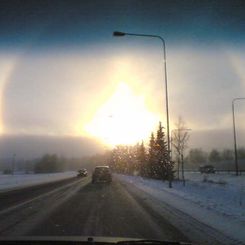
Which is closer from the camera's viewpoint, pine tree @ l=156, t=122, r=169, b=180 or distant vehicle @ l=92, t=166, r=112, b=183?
distant vehicle @ l=92, t=166, r=112, b=183

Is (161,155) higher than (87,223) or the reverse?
higher

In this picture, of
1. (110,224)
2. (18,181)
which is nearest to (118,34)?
(110,224)

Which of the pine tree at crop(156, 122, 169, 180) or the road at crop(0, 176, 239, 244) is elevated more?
the pine tree at crop(156, 122, 169, 180)

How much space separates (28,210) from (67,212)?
1795 mm

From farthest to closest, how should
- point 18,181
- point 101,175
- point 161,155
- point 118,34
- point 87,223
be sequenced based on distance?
point 161,155
point 18,181
point 101,175
point 118,34
point 87,223

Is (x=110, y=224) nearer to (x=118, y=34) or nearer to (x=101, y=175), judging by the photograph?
(x=118, y=34)

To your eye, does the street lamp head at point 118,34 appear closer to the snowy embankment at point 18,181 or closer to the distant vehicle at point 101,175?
the snowy embankment at point 18,181

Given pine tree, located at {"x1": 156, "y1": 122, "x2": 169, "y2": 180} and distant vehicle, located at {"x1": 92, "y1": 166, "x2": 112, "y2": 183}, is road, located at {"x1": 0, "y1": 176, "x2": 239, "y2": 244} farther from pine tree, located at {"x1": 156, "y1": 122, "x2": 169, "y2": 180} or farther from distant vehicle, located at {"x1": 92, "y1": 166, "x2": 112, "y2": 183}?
pine tree, located at {"x1": 156, "y1": 122, "x2": 169, "y2": 180}

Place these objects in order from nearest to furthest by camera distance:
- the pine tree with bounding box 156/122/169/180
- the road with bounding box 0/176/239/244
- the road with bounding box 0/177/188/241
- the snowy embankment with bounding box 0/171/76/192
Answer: the road with bounding box 0/176/239/244 → the road with bounding box 0/177/188/241 → the snowy embankment with bounding box 0/171/76/192 → the pine tree with bounding box 156/122/169/180

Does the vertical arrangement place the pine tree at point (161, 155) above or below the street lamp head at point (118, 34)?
below

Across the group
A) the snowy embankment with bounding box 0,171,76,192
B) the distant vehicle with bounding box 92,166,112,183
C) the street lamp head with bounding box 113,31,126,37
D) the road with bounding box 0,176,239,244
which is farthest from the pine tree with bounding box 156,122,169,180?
the road with bounding box 0,176,239,244

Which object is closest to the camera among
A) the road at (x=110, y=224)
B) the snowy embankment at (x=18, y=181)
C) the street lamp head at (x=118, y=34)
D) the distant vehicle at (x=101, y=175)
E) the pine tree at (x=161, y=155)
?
the road at (x=110, y=224)

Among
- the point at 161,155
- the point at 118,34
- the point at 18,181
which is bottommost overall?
the point at 18,181

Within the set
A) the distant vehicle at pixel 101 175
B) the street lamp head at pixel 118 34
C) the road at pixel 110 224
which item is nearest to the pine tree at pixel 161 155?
the distant vehicle at pixel 101 175
